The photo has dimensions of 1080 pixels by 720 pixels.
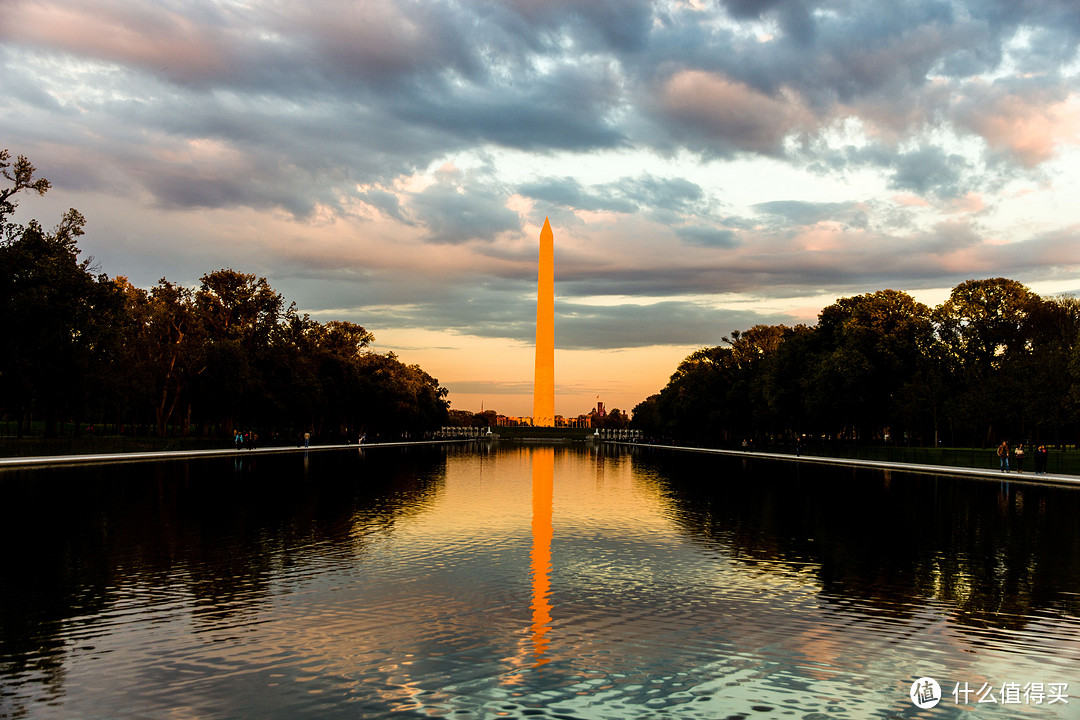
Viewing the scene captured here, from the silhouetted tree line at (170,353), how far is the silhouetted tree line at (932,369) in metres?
43.6

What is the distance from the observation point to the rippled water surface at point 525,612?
715 cm

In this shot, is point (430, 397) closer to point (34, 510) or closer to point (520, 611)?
point (34, 510)

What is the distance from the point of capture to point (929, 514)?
2234 cm

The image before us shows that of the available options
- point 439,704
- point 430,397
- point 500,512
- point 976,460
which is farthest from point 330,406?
point 439,704

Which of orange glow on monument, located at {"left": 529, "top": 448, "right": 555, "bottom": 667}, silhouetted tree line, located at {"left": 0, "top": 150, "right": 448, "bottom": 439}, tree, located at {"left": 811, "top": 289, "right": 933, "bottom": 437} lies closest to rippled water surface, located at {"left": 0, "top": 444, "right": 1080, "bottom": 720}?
orange glow on monument, located at {"left": 529, "top": 448, "right": 555, "bottom": 667}

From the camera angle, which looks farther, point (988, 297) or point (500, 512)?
point (988, 297)

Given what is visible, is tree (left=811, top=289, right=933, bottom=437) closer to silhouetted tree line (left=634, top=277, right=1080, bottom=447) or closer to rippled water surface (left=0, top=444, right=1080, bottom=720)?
silhouetted tree line (left=634, top=277, right=1080, bottom=447)

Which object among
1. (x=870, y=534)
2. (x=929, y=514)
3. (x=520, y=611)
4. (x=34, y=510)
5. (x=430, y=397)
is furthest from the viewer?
(x=430, y=397)

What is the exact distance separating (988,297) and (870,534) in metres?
66.5

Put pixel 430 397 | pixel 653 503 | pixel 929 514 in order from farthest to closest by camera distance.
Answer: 1. pixel 430 397
2. pixel 653 503
3. pixel 929 514

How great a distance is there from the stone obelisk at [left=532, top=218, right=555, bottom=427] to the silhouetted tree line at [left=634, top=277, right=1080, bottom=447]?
23631 millimetres

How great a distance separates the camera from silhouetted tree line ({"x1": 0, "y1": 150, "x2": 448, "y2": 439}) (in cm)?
4469

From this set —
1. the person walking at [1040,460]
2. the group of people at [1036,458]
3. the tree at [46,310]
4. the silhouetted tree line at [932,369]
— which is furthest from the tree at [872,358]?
the tree at [46,310]

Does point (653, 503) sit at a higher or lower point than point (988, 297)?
lower
